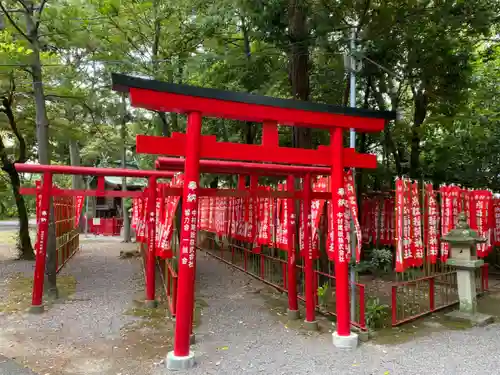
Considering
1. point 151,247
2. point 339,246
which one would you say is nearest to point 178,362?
point 339,246

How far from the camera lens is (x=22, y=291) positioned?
11.0 m

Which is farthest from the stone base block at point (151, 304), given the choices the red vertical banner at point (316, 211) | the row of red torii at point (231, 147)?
the red vertical banner at point (316, 211)

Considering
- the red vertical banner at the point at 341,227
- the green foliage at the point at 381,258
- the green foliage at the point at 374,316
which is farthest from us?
the green foliage at the point at 381,258

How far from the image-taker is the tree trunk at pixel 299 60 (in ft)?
31.4

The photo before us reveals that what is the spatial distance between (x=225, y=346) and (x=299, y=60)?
7315 millimetres

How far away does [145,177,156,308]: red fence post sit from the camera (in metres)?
9.59

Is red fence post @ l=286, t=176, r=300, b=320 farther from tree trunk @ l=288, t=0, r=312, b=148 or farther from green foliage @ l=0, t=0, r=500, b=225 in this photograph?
tree trunk @ l=288, t=0, r=312, b=148

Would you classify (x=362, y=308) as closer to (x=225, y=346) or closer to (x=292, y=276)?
(x=292, y=276)

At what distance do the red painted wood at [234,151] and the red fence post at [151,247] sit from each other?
183 inches

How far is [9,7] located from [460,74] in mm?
12859

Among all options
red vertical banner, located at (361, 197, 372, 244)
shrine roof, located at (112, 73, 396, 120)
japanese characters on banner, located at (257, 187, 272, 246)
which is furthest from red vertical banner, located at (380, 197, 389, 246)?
shrine roof, located at (112, 73, 396, 120)

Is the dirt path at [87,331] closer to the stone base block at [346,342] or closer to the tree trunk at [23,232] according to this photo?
the stone base block at [346,342]

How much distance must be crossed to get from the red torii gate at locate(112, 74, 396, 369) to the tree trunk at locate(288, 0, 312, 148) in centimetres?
363

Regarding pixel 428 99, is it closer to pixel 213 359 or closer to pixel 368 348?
pixel 368 348
